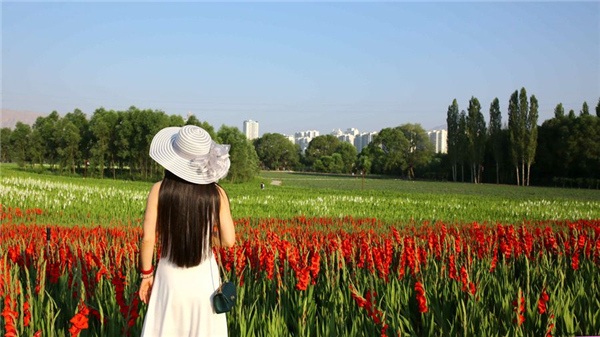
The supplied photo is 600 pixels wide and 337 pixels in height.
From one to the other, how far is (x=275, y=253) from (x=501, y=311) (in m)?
2.20

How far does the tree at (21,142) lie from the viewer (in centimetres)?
7188

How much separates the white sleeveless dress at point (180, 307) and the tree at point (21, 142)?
7778 cm

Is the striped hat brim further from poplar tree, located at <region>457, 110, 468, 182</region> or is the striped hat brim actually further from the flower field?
poplar tree, located at <region>457, 110, 468, 182</region>

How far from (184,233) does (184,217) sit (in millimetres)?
113

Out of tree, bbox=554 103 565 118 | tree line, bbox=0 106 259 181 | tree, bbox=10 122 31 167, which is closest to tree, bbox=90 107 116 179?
tree line, bbox=0 106 259 181

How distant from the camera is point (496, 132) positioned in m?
64.3

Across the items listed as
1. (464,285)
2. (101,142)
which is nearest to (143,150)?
(101,142)

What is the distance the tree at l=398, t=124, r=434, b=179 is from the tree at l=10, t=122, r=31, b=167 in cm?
6250

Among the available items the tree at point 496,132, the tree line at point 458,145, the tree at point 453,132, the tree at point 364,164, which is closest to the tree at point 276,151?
the tree at point 364,164

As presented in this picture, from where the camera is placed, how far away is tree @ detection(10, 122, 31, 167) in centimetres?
7188

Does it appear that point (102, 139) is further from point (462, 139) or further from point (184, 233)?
point (184, 233)

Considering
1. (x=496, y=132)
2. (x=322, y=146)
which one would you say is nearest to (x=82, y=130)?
(x=496, y=132)

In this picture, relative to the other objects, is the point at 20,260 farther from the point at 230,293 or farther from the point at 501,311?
the point at 501,311

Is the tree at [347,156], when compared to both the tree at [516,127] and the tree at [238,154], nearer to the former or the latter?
the tree at [516,127]
